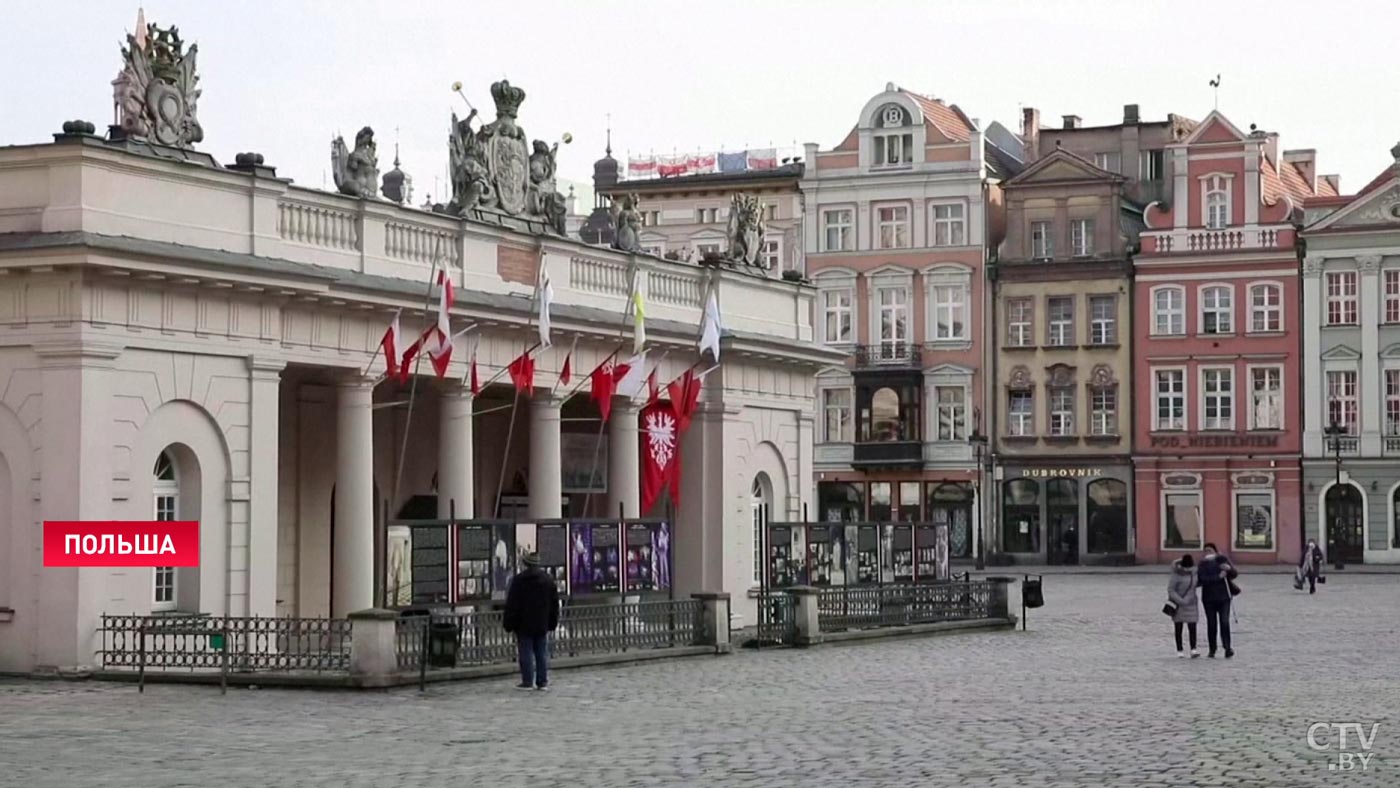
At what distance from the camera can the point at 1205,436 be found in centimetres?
8300

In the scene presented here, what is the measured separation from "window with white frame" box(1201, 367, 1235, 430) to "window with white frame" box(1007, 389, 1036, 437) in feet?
19.3

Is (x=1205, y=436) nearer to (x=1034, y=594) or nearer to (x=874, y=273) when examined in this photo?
(x=874, y=273)

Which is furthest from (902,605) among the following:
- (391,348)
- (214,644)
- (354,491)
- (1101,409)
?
(1101,409)

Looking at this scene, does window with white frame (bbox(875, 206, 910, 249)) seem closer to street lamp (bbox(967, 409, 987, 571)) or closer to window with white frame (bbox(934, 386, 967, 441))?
window with white frame (bbox(934, 386, 967, 441))

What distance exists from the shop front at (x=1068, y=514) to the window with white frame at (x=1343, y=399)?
709 centimetres

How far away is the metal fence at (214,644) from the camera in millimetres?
28172

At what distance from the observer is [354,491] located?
35.5 m

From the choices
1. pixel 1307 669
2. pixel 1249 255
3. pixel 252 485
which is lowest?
pixel 1307 669

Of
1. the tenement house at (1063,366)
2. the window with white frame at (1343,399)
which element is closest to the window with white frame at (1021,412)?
the tenement house at (1063,366)

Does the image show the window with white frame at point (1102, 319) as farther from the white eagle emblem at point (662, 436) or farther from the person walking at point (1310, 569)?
the white eagle emblem at point (662, 436)

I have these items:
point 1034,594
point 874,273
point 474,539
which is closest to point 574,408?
point 1034,594

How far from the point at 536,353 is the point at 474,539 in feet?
25.8

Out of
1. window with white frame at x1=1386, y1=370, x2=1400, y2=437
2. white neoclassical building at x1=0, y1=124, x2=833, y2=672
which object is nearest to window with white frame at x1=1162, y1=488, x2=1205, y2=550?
window with white frame at x1=1386, y1=370, x2=1400, y2=437

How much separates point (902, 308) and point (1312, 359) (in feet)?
46.5
